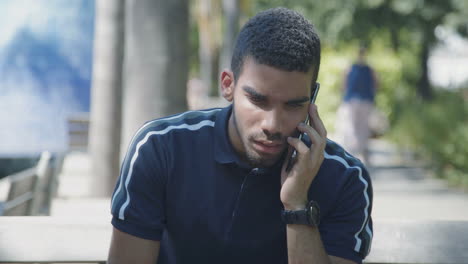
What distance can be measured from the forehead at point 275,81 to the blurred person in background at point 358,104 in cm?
1024

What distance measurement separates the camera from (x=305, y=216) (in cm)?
315

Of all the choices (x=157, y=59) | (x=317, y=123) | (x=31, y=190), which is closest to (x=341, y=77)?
(x=157, y=59)

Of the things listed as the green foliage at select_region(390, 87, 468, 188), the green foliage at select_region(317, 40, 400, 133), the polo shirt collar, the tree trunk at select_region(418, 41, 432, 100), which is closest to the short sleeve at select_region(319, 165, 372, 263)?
the polo shirt collar

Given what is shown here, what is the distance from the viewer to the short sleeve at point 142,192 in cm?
308

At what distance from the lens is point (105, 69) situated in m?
10.0

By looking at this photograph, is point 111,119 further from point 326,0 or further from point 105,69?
point 326,0

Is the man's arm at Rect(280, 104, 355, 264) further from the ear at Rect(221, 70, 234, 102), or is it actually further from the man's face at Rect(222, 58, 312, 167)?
the ear at Rect(221, 70, 234, 102)

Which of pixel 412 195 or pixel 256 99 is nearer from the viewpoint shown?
pixel 256 99

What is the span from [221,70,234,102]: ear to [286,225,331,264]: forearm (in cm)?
60

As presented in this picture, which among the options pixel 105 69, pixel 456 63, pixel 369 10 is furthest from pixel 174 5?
pixel 456 63

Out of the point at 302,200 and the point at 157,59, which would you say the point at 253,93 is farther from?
the point at 157,59

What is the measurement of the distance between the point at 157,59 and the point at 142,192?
11.9ft

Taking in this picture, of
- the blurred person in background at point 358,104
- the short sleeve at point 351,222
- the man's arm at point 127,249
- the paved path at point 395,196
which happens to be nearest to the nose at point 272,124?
the short sleeve at point 351,222

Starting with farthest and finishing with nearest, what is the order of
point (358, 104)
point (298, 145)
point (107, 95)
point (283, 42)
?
point (358, 104) < point (107, 95) < point (298, 145) < point (283, 42)
